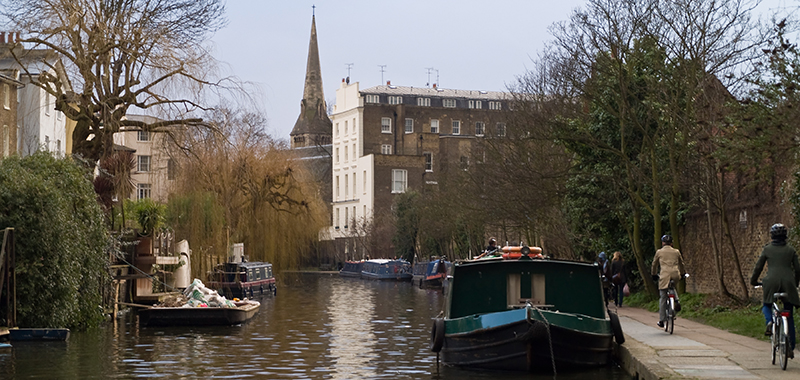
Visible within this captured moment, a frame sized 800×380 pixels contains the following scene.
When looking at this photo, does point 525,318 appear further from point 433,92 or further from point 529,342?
point 433,92

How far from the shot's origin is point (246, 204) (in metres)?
49.8

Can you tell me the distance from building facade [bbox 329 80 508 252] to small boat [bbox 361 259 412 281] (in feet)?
51.0

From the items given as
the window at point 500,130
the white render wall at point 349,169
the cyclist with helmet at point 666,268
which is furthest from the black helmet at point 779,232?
the white render wall at point 349,169

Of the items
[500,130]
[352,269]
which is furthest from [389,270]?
[500,130]

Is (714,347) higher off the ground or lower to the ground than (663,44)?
lower

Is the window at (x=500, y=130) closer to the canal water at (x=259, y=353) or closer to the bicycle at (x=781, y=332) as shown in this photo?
the canal water at (x=259, y=353)

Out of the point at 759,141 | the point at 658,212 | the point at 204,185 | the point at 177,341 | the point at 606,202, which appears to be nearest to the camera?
the point at 759,141

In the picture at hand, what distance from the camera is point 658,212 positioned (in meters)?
29.5

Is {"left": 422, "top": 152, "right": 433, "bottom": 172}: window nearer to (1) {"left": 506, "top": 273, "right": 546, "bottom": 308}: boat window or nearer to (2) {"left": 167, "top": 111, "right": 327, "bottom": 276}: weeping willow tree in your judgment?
(2) {"left": 167, "top": 111, "right": 327, "bottom": 276}: weeping willow tree

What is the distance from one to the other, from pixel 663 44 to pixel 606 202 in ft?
27.1

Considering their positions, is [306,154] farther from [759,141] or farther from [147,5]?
[759,141]

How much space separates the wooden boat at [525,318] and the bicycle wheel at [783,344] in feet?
12.5

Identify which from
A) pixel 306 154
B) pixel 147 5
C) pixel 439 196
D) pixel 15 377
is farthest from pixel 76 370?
pixel 306 154

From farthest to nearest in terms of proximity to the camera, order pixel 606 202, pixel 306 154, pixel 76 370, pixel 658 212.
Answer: pixel 306 154
pixel 606 202
pixel 658 212
pixel 76 370
